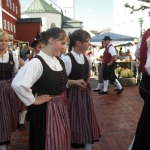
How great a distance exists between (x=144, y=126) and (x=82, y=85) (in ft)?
2.75

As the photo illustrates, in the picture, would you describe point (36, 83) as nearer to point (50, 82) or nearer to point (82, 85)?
point (50, 82)

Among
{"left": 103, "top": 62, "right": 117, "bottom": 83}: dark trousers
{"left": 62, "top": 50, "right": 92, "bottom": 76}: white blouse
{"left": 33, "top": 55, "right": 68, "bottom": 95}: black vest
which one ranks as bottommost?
{"left": 103, "top": 62, "right": 117, "bottom": 83}: dark trousers

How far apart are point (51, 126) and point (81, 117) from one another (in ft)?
2.67

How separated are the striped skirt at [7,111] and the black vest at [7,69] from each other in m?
0.06

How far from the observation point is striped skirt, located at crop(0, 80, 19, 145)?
315cm

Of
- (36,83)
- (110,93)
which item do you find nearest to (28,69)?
(36,83)

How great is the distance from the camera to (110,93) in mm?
7664

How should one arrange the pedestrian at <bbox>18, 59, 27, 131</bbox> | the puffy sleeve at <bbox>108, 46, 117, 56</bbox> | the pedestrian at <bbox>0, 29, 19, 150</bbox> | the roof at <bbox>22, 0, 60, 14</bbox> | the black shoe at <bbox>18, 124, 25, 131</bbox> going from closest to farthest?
the pedestrian at <bbox>0, 29, 19, 150</bbox> → the pedestrian at <bbox>18, 59, 27, 131</bbox> → the black shoe at <bbox>18, 124, 25, 131</bbox> → the puffy sleeve at <bbox>108, 46, 117, 56</bbox> → the roof at <bbox>22, 0, 60, 14</bbox>

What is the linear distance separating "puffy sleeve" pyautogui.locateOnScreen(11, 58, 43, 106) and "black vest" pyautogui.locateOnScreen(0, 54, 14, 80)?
1198 mm

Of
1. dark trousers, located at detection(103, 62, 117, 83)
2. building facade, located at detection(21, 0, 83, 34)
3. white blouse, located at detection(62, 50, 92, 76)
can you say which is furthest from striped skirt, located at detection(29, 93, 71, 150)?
building facade, located at detection(21, 0, 83, 34)

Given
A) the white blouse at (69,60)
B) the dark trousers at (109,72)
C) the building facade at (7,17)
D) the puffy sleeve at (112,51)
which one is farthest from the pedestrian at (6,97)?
the building facade at (7,17)

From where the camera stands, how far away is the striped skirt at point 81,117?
9.82 ft

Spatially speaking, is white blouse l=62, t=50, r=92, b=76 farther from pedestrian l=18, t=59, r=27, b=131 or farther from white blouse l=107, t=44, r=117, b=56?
white blouse l=107, t=44, r=117, b=56

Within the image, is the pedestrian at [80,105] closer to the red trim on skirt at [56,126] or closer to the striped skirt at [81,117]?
the striped skirt at [81,117]
